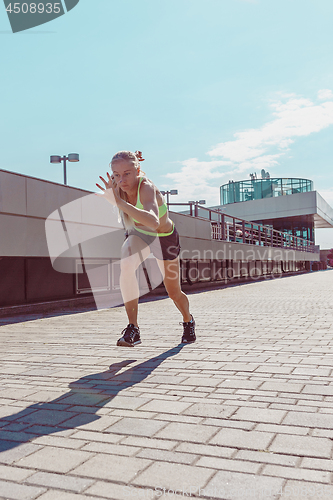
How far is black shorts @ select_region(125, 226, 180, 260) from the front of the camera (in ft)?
14.9

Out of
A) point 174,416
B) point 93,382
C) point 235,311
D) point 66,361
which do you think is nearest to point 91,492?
Result: point 174,416

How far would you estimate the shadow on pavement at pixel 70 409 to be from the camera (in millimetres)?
2566

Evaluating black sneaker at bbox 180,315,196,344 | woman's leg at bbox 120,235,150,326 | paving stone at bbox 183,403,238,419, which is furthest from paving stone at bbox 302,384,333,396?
black sneaker at bbox 180,315,196,344

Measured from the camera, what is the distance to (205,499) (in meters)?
1.79

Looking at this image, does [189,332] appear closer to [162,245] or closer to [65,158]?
[162,245]

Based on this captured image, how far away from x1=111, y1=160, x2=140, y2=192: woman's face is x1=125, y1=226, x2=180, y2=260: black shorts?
1.55 ft

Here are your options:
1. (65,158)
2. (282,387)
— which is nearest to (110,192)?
(282,387)

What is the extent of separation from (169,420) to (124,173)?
7.27 ft

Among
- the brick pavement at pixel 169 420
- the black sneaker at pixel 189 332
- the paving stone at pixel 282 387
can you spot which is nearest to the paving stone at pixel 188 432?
the brick pavement at pixel 169 420

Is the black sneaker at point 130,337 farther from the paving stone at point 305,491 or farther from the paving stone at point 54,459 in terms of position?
the paving stone at point 305,491

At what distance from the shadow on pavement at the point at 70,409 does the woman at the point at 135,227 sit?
0.41m

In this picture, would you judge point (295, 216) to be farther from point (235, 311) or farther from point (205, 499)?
point (205, 499)

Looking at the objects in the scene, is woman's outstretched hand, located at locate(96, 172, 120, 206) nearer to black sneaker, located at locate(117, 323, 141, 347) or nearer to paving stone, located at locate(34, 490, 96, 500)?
black sneaker, located at locate(117, 323, 141, 347)

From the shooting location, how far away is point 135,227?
4496mm
